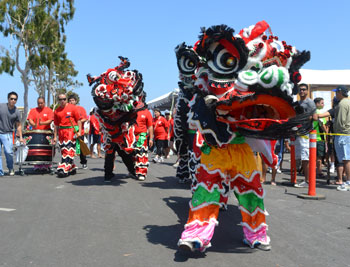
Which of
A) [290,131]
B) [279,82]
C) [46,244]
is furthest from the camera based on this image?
[46,244]

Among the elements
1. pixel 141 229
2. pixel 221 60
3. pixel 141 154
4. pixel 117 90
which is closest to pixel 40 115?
pixel 141 154

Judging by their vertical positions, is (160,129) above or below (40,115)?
below

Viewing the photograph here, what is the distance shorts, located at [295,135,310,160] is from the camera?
7.93 metres

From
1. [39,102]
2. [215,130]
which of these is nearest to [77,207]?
[215,130]

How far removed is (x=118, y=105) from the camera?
7398mm

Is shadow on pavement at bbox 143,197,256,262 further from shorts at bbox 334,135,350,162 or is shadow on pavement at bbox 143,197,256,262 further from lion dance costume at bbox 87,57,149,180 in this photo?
shorts at bbox 334,135,350,162

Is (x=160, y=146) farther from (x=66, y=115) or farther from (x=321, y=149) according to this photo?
(x=321, y=149)

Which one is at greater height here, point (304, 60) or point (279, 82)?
point (304, 60)

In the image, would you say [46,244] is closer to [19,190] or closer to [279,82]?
[279,82]

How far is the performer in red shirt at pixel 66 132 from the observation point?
29.7ft

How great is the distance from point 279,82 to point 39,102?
776cm

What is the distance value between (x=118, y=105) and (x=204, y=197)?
425cm

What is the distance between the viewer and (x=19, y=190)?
716cm

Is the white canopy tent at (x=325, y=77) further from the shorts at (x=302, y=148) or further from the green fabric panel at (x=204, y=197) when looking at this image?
the green fabric panel at (x=204, y=197)
